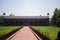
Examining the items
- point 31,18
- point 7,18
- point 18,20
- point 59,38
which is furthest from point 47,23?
point 59,38

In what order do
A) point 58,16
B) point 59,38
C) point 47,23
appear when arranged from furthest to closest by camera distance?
point 47,23, point 58,16, point 59,38

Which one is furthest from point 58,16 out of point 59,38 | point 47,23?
point 59,38

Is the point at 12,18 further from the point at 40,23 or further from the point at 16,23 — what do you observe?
the point at 40,23

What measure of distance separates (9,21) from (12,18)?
2.70 m

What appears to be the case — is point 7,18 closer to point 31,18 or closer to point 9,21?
point 9,21

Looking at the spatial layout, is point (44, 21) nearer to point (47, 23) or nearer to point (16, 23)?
point (47, 23)

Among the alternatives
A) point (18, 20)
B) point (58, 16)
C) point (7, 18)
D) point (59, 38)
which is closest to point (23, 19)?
point (18, 20)

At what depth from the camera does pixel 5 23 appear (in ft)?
283

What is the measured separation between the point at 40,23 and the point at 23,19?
359 inches

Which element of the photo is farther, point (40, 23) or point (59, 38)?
point (40, 23)

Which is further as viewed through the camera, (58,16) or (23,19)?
(23,19)

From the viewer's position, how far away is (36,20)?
87.9m

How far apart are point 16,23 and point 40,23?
484 inches

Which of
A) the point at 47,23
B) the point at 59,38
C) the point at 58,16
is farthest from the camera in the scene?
the point at 47,23
